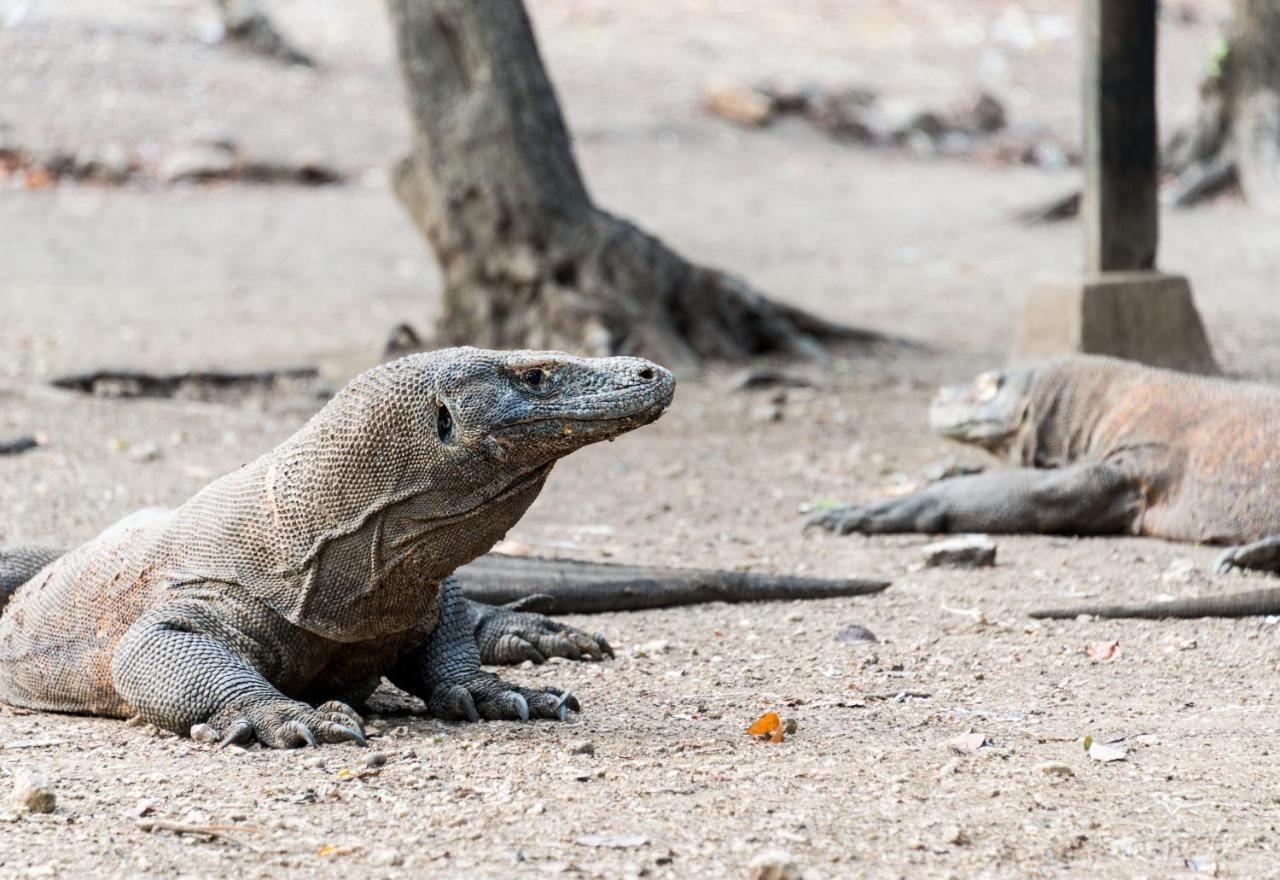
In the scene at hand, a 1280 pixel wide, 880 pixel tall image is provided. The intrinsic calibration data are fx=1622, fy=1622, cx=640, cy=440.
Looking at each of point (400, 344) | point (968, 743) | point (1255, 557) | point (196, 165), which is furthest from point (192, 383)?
point (196, 165)

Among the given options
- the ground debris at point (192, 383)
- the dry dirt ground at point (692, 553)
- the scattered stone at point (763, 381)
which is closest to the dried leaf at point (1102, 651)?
the dry dirt ground at point (692, 553)

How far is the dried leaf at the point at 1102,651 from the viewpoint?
4.43 metres

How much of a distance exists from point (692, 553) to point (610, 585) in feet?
3.09

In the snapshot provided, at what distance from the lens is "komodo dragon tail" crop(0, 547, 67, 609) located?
4.27m

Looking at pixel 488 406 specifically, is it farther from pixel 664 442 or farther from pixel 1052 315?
pixel 1052 315

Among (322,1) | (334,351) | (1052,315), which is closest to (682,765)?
(1052,315)

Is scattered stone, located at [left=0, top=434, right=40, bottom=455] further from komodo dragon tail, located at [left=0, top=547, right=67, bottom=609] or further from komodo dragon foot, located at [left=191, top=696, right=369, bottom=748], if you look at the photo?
komodo dragon foot, located at [left=191, top=696, right=369, bottom=748]

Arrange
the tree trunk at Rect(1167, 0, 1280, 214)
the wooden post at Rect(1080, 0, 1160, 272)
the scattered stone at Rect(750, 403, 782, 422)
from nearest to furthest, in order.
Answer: the wooden post at Rect(1080, 0, 1160, 272)
the scattered stone at Rect(750, 403, 782, 422)
the tree trunk at Rect(1167, 0, 1280, 214)

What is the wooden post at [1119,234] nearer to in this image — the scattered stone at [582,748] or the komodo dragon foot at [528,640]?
the komodo dragon foot at [528,640]

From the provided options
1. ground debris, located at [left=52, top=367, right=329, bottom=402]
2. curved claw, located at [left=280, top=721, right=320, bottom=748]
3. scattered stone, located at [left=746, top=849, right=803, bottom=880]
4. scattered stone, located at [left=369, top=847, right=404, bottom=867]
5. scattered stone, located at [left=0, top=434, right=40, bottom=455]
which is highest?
scattered stone, located at [left=746, top=849, right=803, bottom=880]

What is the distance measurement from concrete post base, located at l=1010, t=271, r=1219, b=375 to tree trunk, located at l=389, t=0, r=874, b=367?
2.04 m

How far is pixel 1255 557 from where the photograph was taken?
531cm

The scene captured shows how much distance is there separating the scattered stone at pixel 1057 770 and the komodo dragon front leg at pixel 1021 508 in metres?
2.83

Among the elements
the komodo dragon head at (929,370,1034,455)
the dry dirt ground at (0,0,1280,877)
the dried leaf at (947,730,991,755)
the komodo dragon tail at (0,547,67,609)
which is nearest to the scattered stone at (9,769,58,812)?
the dry dirt ground at (0,0,1280,877)
